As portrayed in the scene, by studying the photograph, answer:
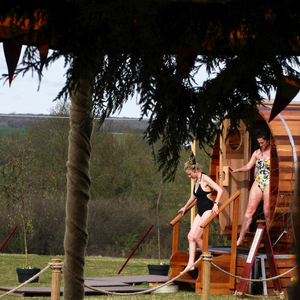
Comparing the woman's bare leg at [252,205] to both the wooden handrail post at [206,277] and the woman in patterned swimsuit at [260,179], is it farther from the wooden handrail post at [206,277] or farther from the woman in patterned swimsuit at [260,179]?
the wooden handrail post at [206,277]

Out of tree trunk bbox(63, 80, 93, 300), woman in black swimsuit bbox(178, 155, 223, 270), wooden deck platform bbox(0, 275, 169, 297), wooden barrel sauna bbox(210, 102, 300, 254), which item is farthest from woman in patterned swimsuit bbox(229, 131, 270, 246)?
tree trunk bbox(63, 80, 93, 300)

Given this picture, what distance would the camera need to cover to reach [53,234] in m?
25.5

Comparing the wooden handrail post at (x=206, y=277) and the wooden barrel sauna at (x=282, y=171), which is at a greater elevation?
the wooden barrel sauna at (x=282, y=171)

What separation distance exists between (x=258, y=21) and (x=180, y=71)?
1.60 feet

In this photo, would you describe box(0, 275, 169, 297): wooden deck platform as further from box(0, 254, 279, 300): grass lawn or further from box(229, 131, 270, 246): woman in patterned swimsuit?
box(229, 131, 270, 246): woman in patterned swimsuit

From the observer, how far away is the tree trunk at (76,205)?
13.1 feet

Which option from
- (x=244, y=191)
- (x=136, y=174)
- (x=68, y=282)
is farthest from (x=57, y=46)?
(x=136, y=174)

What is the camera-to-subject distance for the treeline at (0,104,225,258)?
2500 cm

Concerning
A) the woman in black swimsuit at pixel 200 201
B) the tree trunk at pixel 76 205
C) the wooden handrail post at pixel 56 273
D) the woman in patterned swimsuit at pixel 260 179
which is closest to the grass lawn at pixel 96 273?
the woman in black swimsuit at pixel 200 201

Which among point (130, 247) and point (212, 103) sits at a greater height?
point (212, 103)

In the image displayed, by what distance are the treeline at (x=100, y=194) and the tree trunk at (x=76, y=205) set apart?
1892 cm

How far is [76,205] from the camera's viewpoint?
4.09m

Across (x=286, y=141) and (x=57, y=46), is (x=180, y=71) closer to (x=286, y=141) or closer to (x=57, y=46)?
(x=57, y=46)

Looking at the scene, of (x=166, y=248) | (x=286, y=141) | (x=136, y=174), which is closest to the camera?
(x=286, y=141)
